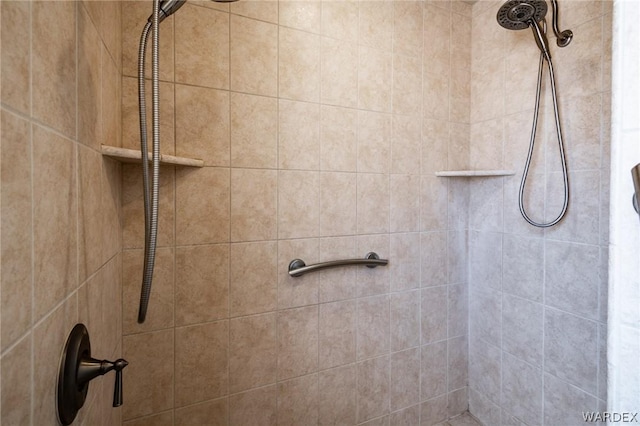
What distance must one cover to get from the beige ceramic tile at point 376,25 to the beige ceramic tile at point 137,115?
842 mm

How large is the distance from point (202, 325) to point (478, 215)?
1412mm

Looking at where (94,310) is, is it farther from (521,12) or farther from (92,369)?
(521,12)

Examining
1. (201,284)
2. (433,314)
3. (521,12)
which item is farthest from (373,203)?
(521,12)

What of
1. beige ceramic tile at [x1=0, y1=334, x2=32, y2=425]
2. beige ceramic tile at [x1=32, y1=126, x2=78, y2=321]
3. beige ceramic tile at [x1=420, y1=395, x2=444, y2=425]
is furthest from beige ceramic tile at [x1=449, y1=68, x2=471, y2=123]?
beige ceramic tile at [x1=0, y1=334, x2=32, y2=425]

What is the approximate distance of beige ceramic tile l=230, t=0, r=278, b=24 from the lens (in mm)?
1035

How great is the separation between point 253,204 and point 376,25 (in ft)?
3.24

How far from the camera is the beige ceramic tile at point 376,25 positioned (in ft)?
4.13

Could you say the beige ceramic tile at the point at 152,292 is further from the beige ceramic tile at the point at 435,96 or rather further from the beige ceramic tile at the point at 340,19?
the beige ceramic tile at the point at 435,96

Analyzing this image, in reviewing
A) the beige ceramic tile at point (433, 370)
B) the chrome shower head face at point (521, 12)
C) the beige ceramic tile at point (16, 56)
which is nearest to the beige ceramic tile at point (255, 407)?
the beige ceramic tile at point (433, 370)

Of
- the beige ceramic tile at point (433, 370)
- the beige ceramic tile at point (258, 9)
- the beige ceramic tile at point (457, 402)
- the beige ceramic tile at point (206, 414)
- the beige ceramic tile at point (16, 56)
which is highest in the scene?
the beige ceramic tile at point (258, 9)

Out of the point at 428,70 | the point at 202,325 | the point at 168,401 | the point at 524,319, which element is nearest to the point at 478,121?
the point at 428,70

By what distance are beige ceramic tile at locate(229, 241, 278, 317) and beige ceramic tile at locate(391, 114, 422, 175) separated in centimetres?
71

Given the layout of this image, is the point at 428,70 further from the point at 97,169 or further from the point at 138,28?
the point at 97,169

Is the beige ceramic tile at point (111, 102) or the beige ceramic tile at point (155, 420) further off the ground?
the beige ceramic tile at point (111, 102)
